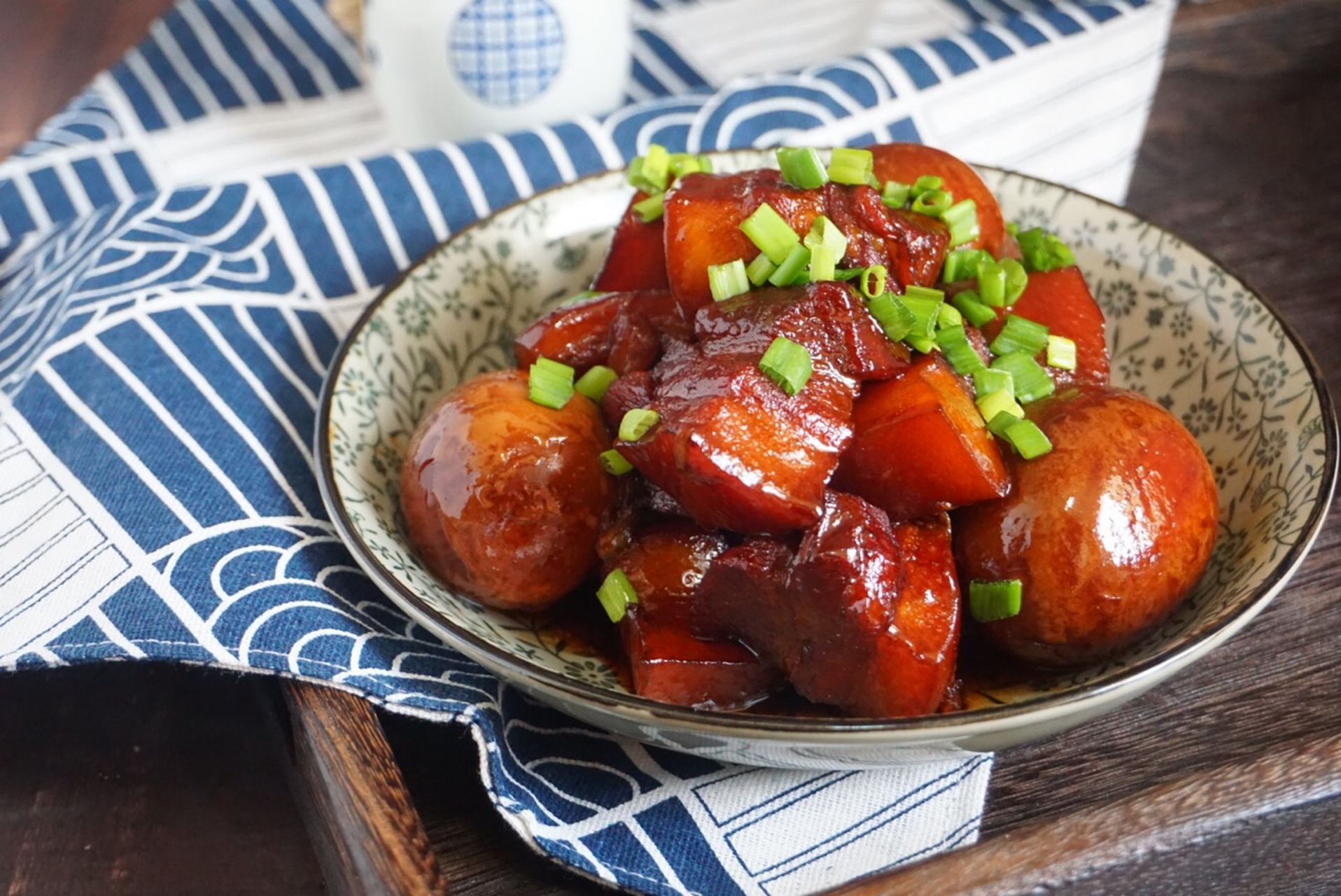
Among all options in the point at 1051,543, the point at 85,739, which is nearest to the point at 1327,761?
the point at 1051,543

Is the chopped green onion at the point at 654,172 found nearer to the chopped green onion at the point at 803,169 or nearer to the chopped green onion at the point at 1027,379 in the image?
the chopped green onion at the point at 803,169

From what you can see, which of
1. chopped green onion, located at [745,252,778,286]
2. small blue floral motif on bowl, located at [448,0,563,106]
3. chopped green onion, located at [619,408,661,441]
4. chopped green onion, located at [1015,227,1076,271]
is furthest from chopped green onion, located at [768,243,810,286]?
small blue floral motif on bowl, located at [448,0,563,106]

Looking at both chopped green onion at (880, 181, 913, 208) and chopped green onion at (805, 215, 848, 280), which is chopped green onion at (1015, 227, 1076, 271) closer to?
chopped green onion at (880, 181, 913, 208)

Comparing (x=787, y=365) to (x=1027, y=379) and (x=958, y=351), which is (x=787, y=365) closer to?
(x=958, y=351)

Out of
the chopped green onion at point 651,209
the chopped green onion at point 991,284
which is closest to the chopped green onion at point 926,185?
the chopped green onion at point 991,284

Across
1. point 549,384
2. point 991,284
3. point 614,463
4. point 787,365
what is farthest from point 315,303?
point 991,284
